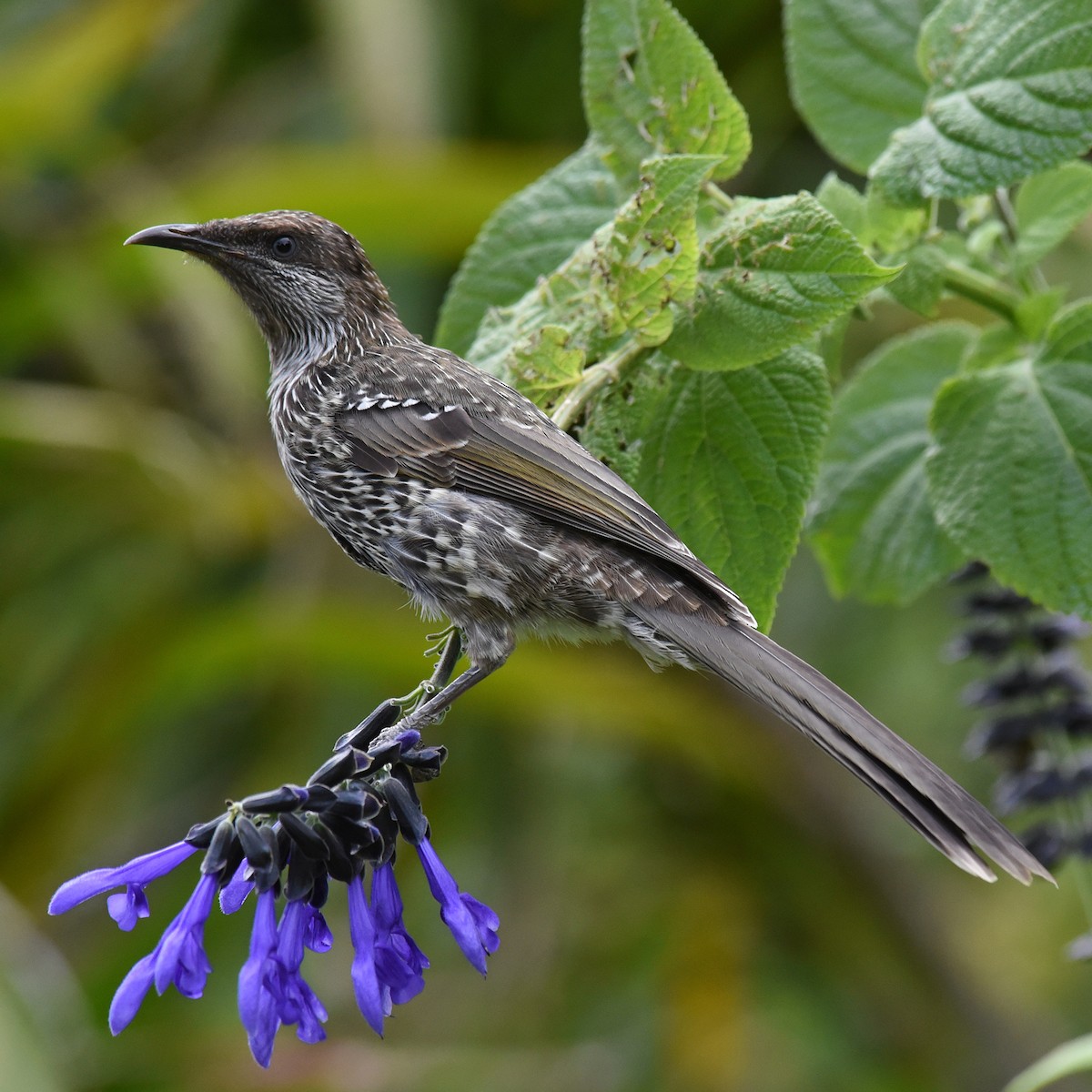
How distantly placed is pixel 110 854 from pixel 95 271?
234 centimetres

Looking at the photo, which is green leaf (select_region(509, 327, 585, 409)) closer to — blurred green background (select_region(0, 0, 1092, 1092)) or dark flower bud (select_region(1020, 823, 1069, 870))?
dark flower bud (select_region(1020, 823, 1069, 870))

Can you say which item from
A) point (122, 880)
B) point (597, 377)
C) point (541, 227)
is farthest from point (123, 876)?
point (541, 227)

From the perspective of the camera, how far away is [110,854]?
5.38 meters

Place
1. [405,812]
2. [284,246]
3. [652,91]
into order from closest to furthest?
[405,812] → [652,91] → [284,246]

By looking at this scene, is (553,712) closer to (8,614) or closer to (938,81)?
(8,614)

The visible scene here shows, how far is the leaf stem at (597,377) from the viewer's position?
200 cm

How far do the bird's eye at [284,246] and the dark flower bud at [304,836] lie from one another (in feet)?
4.88

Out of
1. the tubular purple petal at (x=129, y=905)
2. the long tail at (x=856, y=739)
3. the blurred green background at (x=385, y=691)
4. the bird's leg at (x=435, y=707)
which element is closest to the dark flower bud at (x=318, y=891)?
the tubular purple petal at (x=129, y=905)

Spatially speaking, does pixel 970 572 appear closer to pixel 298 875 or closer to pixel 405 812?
pixel 405 812

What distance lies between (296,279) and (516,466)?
32.0 inches

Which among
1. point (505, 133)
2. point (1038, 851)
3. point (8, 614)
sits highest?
point (505, 133)

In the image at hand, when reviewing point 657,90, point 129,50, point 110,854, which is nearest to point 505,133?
point 129,50

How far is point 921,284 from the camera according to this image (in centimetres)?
200

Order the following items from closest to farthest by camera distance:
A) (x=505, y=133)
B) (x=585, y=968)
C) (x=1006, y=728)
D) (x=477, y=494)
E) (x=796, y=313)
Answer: (x=796, y=313) → (x=477, y=494) → (x=1006, y=728) → (x=585, y=968) → (x=505, y=133)
